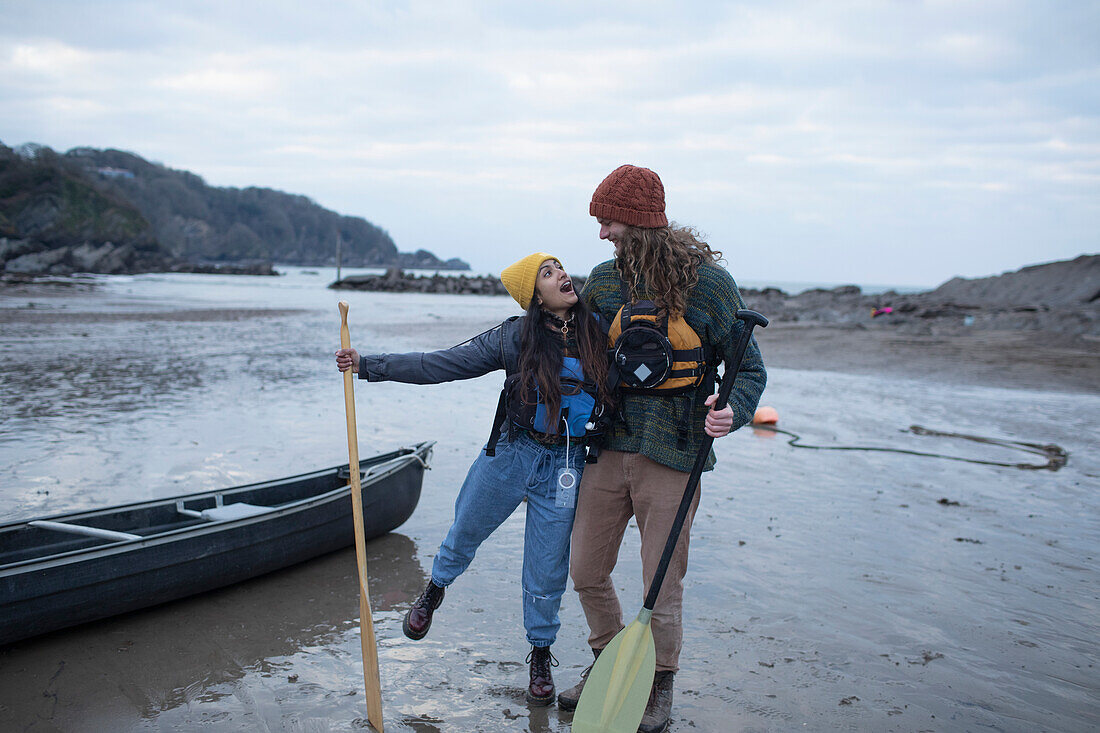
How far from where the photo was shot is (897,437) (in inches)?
377

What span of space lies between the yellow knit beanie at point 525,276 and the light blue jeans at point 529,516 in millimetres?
599

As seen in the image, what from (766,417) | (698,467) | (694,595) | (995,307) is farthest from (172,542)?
(995,307)

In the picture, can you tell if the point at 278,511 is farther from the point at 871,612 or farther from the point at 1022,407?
the point at 1022,407

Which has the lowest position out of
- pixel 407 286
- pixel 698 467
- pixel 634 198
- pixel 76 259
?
pixel 698 467

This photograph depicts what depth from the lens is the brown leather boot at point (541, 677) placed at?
337 cm

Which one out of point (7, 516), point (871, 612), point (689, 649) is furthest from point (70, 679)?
point (871, 612)

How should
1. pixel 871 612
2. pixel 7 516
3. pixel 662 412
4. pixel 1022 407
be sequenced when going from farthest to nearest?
1. pixel 1022 407
2. pixel 7 516
3. pixel 871 612
4. pixel 662 412

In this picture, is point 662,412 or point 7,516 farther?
point 7,516

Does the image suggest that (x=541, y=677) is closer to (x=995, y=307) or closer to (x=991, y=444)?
(x=991, y=444)

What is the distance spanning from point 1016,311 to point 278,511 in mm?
27063

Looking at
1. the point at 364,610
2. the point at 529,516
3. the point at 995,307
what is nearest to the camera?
the point at 529,516

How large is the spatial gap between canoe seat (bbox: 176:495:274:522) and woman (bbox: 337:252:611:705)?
76.7 inches

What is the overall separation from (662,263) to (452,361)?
99cm

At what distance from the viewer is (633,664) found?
9.62 ft
